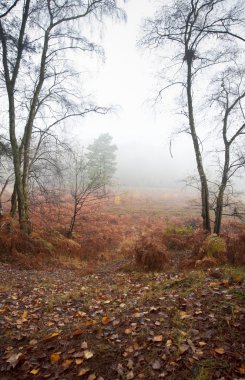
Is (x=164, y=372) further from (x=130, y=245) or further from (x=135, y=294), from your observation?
(x=130, y=245)

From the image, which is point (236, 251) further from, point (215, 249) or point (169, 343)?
point (169, 343)

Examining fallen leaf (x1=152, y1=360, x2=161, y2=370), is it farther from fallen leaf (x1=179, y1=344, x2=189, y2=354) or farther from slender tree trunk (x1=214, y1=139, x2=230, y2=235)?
slender tree trunk (x1=214, y1=139, x2=230, y2=235)

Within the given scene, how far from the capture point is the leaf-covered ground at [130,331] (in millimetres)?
3486

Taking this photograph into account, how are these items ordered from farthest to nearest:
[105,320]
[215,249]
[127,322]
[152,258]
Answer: [152,258] → [215,249] → [105,320] → [127,322]

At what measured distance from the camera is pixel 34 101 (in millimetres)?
11078

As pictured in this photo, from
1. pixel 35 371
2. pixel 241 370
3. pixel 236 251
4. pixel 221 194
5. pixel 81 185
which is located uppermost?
pixel 81 185

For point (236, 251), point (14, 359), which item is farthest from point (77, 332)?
point (236, 251)

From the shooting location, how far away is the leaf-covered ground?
11.4ft

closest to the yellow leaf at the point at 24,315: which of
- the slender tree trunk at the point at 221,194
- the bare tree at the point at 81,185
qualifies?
the bare tree at the point at 81,185

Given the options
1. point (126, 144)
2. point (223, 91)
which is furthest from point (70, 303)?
point (126, 144)

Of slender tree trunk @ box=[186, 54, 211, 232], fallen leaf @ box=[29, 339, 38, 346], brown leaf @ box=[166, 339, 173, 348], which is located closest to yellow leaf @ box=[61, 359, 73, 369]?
fallen leaf @ box=[29, 339, 38, 346]

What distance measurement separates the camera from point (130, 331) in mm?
4285

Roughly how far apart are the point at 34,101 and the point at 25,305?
832 centimetres

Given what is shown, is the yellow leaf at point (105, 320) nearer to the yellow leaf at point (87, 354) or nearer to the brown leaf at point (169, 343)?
the yellow leaf at point (87, 354)
